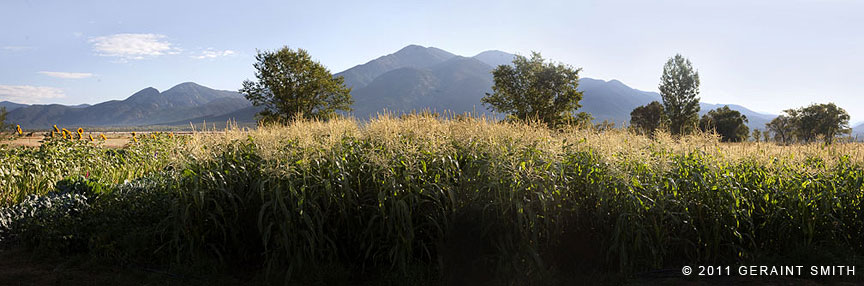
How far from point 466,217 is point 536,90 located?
28760 mm

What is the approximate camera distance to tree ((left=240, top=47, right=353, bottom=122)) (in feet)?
98.7

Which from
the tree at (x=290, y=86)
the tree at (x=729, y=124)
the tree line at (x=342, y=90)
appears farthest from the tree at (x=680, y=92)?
the tree at (x=290, y=86)

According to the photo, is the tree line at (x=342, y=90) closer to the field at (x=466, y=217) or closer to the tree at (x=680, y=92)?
the tree at (x=680, y=92)

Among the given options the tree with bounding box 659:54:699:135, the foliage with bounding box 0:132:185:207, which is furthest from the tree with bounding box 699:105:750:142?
the foliage with bounding box 0:132:185:207

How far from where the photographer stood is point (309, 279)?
4023mm

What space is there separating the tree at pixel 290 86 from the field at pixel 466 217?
83.2 ft

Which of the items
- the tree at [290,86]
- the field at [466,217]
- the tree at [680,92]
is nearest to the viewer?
the field at [466,217]

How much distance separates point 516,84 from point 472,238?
30292 mm

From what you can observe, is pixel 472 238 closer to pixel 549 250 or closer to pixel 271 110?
pixel 549 250

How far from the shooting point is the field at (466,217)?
405 centimetres

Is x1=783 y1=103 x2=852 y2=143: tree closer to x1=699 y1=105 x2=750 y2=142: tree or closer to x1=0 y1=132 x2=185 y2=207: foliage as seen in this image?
x1=699 y1=105 x2=750 y2=142: tree

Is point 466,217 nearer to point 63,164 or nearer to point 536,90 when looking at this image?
point 63,164

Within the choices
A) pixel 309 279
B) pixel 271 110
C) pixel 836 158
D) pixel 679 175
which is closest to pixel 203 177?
pixel 309 279

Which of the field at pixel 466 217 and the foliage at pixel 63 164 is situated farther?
the foliage at pixel 63 164
